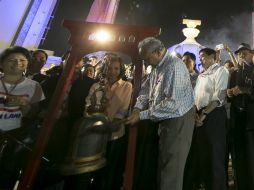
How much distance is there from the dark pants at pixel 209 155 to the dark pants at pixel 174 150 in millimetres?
990

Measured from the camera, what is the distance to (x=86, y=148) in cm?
345

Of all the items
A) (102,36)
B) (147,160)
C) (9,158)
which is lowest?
(9,158)

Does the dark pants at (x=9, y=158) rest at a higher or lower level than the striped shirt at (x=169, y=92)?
lower

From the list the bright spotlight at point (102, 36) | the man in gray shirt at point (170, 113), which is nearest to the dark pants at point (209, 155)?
the man in gray shirt at point (170, 113)

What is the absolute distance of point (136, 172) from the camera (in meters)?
4.24

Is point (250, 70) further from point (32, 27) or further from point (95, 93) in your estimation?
point (32, 27)

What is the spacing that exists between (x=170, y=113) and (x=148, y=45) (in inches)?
37.5

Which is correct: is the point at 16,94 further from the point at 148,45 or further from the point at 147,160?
the point at 147,160

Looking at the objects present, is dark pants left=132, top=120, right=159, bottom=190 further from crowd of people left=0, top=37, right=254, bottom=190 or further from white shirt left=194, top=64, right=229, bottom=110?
white shirt left=194, top=64, right=229, bottom=110

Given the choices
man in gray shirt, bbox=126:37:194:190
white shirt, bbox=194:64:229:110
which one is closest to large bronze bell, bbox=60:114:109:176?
man in gray shirt, bbox=126:37:194:190

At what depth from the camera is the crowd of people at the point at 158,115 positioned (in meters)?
3.48

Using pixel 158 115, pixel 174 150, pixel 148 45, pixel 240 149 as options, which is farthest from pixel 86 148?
pixel 240 149

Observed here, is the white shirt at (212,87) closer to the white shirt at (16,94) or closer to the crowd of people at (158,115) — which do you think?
the crowd of people at (158,115)

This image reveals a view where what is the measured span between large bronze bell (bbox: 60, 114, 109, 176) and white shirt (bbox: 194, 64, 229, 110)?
1.96 metres
